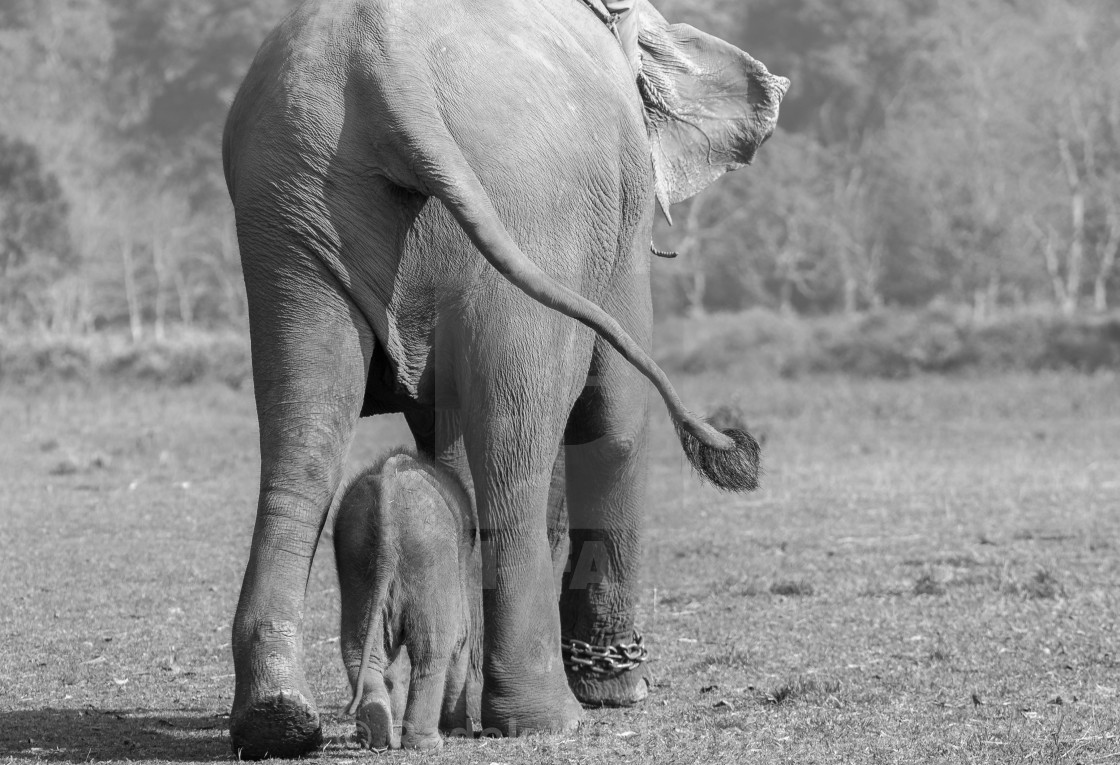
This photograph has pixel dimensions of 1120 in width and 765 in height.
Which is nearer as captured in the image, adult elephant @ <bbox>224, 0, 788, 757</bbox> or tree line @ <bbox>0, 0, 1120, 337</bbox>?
adult elephant @ <bbox>224, 0, 788, 757</bbox>

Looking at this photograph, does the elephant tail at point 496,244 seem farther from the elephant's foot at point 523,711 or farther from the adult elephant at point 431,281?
the elephant's foot at point 523,711

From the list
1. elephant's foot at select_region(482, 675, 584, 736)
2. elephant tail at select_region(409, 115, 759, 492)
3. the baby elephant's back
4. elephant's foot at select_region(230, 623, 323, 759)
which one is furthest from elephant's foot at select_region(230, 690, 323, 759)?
elephant tail at select_region(409, 115, 759, 492)

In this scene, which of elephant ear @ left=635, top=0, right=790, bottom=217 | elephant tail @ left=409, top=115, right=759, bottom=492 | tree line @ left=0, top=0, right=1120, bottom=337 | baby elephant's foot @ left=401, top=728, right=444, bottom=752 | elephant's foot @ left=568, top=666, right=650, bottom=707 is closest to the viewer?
elephant tail @ left=409, top=115, right=759, bottom=492

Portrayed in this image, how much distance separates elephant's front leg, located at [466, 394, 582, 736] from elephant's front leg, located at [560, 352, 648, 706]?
72cm

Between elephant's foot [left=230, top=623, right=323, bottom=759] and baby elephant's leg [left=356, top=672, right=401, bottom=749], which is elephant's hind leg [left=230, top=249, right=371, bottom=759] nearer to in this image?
elephant's foot [left=230, top=623, right=323, bottom=759]

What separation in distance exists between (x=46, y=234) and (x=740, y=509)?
32.4 metres

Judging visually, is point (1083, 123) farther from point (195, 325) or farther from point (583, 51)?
point (583, 51)

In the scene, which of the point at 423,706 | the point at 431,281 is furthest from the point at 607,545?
the point at 431,281

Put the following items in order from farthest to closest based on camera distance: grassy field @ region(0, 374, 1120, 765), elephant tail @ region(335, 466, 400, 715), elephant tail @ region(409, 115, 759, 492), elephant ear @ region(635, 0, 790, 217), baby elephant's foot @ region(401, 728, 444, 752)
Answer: elephant ear @ region(635, 0, 790, 217)
grassy field @ region(0, 374, 1120, 765)
baby elephant's foot @ region(401, 728, 444, 752)
elephant tail @ region(335, 466, 400, 715)
elephant tail @ region(409, 115, 759, 492)

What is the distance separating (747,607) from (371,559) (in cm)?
374

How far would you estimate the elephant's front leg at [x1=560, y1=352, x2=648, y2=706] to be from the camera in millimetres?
5742

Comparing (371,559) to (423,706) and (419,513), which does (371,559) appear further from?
(423,706)

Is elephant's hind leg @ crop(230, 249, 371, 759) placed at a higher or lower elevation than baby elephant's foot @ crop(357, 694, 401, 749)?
higher

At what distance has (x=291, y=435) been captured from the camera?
470cm
